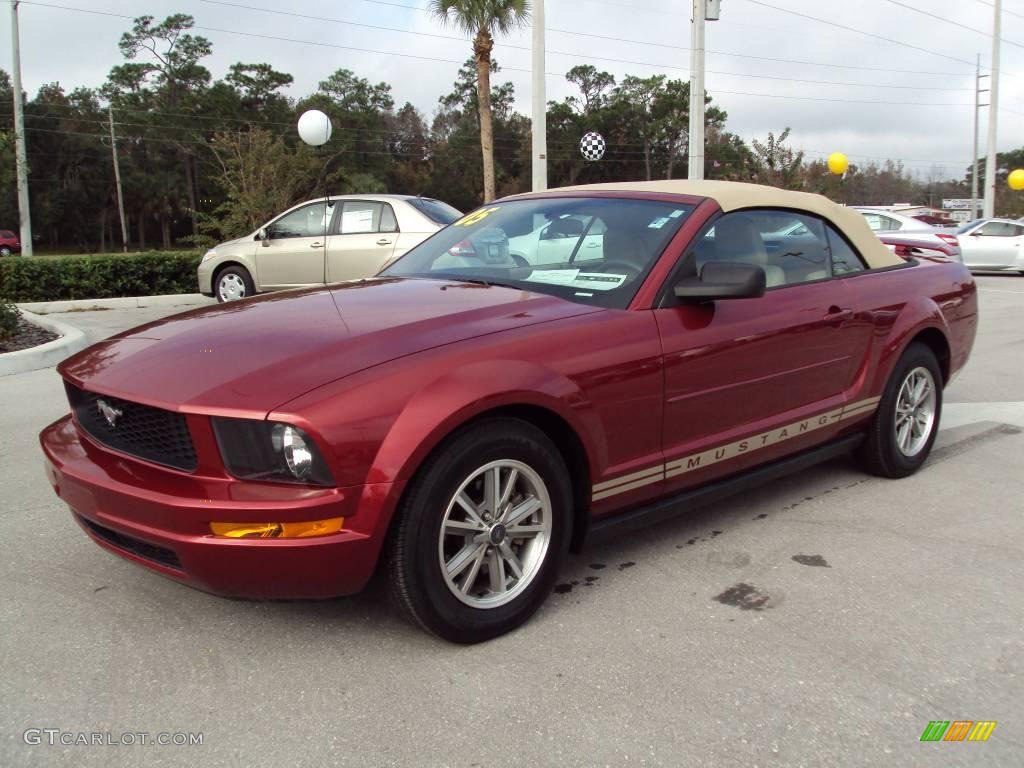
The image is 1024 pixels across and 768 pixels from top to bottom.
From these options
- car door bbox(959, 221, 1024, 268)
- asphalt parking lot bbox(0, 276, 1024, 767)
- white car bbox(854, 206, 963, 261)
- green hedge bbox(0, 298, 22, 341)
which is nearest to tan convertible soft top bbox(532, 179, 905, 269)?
asphalt parking lot bbox(0, 276, 1024, 767)

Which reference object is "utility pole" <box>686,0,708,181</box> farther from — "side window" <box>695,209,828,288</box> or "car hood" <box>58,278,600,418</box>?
"car hood" <box>58,278,600,418</box>

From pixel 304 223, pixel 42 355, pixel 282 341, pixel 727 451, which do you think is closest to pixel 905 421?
pixel 727 451

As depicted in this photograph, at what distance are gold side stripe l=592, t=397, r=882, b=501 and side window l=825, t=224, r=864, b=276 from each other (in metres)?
0.66

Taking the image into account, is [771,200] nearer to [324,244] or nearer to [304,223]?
[324,244]

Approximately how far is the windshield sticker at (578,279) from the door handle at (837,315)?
3.80 ft

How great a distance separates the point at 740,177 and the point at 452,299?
97.8 feet

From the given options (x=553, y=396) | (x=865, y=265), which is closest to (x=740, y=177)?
(x=865, y=265)

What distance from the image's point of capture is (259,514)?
97.3 inches

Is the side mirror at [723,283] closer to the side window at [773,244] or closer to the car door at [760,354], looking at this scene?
the car door at [760,354]

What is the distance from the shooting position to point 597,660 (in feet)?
9.13

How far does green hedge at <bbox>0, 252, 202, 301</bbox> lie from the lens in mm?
13328

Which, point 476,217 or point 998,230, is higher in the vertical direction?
point 998,230

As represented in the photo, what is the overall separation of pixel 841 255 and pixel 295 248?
871 cm

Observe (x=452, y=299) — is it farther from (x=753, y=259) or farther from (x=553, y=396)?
(x=753, y=259)
